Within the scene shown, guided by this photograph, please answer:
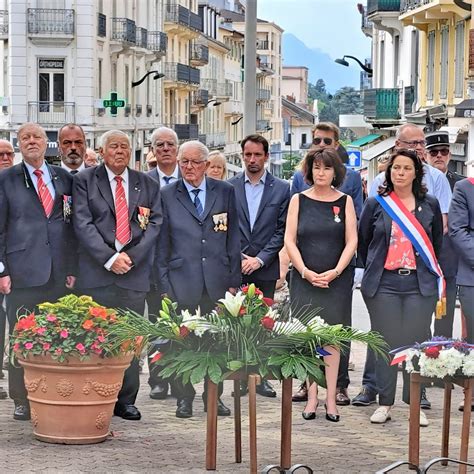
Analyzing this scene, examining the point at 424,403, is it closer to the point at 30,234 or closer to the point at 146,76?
the point at 30,234

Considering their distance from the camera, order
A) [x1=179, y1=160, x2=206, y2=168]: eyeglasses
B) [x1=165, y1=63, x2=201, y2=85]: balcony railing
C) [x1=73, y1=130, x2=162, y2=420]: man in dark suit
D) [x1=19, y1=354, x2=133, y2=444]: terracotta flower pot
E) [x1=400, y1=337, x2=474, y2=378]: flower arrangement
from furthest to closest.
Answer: [x1=165, y1=63, x2=201, y2=85]: balcony railing < [x1=179, y1=160, x2=206, y2=168]: eyeglasses < [x1=73, y1=130, x2=162, y2=420]: man in dark suit < [x1=19, y1=354, x2=133, y2=444]: terracotta flower pot < [x1=400, y1=337, x2=474, y2=378]: flower arrangement

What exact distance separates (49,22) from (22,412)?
48223 mm

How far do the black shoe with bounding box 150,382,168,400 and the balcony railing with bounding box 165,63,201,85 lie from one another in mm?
72181

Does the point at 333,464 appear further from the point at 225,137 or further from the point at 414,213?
the point at 225,137

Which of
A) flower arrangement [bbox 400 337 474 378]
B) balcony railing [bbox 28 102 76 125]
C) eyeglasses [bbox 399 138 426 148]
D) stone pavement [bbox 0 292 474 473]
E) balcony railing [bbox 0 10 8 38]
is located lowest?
stone pavement [bbox 0 292 474 473]

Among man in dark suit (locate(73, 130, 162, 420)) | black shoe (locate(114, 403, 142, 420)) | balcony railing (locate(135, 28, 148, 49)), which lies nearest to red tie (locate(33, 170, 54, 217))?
Result: man in dark suit (locate(73, 130, 162, 420))

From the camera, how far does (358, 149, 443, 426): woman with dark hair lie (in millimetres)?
11117

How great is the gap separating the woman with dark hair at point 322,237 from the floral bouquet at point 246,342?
6.98 ft

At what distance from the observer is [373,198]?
11344 mm

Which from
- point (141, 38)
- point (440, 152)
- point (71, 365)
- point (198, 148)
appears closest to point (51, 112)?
point (141, 38)

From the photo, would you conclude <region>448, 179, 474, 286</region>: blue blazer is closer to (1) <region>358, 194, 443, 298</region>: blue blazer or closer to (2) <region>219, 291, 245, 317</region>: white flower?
(1) <region>358, 194, 443, 298</region>: blue blazer

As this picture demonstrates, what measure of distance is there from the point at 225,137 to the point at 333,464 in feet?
351

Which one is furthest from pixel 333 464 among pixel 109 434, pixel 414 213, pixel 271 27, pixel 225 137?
pixel 271 27

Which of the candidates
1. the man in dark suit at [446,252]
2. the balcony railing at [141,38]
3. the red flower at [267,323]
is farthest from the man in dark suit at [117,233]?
the balcony railing at [141,38]
